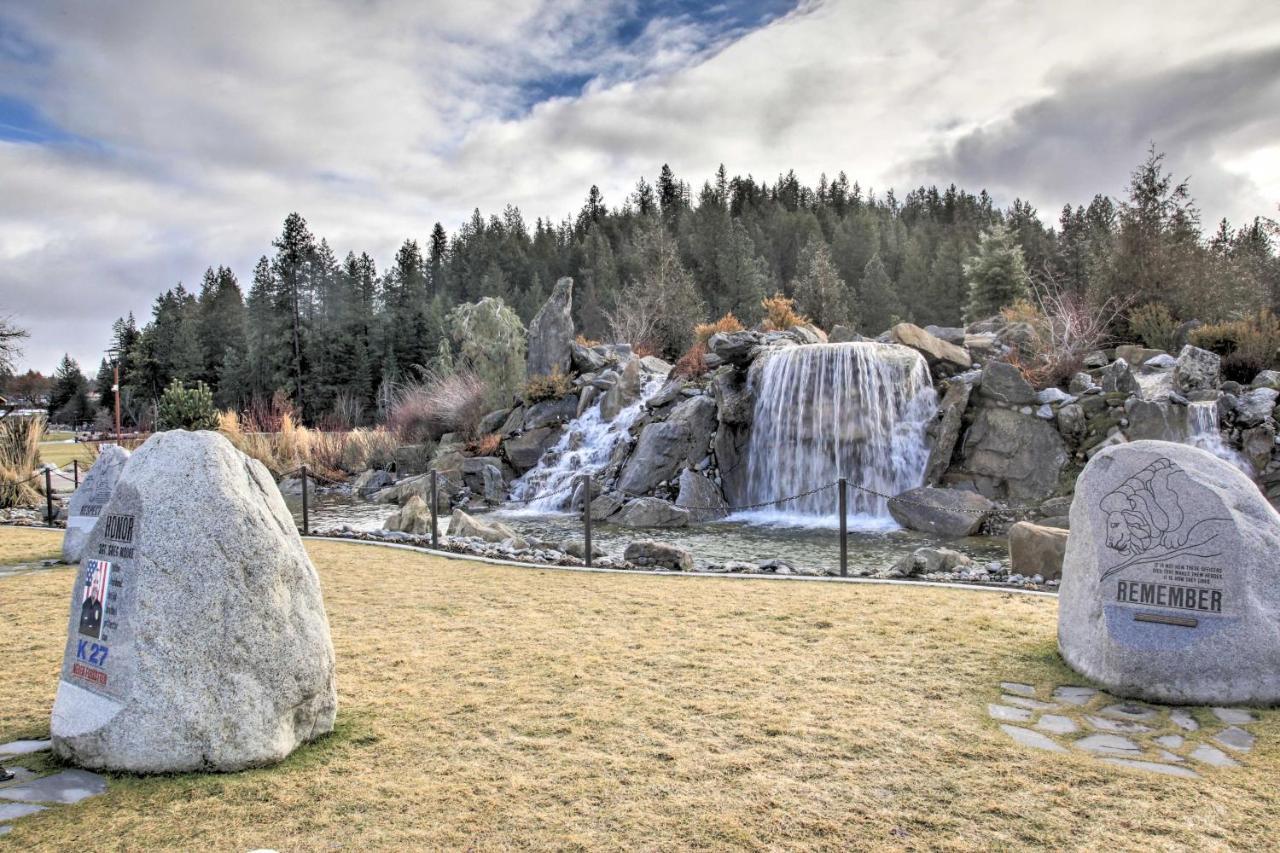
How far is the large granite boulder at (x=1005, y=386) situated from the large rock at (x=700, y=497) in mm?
5674

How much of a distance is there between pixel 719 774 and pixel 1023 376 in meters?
14.0

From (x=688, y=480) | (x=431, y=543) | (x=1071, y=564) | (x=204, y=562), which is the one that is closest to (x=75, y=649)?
(x=204, y=562)

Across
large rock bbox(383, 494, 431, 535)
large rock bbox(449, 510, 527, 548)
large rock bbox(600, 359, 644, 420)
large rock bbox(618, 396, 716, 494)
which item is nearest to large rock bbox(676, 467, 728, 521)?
large rock bbox(618, 396, 716, 494)

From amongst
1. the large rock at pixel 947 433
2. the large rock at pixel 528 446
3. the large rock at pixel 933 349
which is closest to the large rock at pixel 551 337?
the large rock at pixel 528 446

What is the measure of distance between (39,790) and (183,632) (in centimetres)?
83

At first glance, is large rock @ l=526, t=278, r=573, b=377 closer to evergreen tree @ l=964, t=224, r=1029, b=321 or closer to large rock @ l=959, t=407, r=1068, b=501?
large rock @ l=959, t=407, r=1068, b=501

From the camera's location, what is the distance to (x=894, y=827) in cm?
279

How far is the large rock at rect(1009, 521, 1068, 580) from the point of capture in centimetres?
818

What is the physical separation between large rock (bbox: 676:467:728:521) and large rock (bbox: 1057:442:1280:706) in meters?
10.9

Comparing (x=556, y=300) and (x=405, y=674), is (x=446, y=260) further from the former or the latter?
(x=405, y=674)

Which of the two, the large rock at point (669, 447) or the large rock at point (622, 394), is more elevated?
the large rock at point (622, 394)

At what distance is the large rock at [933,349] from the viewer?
17.2m

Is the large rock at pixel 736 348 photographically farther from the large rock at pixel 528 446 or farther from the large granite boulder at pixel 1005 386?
the large rock at pixel 528 446

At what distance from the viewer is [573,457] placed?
64.4 feet
